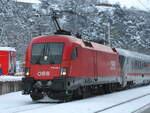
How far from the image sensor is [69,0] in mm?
105125

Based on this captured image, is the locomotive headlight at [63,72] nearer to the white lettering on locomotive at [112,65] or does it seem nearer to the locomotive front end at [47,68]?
the locomotive front end at [47,68]

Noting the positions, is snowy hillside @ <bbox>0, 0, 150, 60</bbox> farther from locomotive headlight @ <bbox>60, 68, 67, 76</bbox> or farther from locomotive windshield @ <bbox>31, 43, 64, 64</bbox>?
locomotive headlight @ <bbox>60, 68, 67, 76</bbox>

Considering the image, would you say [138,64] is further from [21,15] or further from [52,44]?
[21,15]

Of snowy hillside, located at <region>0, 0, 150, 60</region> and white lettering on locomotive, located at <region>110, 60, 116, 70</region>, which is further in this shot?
snowy hillside, located at <region>0, 0, 150, 60</region>

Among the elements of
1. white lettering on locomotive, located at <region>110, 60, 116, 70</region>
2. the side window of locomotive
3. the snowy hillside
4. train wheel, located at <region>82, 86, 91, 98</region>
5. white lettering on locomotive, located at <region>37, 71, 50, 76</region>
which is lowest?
train wheel, located at <region>82, 86, 91, 98</region>

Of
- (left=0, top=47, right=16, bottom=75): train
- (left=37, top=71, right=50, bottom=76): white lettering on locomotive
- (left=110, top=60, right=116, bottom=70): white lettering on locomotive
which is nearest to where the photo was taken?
(left=37, top=71, right=50, bottom=76): white lettering on locomotive

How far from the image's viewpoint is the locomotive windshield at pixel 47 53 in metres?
20.9

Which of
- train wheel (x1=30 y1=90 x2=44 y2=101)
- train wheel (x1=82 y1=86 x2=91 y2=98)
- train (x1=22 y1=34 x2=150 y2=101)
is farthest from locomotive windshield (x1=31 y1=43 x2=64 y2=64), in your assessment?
train wheel (x1=82 y1=86 x2=91 y2=98)

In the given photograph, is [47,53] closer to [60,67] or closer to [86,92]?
[60,67]

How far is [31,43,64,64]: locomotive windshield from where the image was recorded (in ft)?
68.6

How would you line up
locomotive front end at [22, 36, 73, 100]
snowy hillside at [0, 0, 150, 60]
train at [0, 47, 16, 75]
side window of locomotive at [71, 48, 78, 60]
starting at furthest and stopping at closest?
snowy hillside at [0, 0, 150, 60]
train at [0, 47, 16, 75]
side window of locomotive at [71, 48, 78, 60]
locomotive front end at [22, 36, 73, 100]

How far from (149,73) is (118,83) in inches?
631

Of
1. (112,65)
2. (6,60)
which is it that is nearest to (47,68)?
(112,65)

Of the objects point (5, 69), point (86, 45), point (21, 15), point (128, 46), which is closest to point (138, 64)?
point (5, 69)
